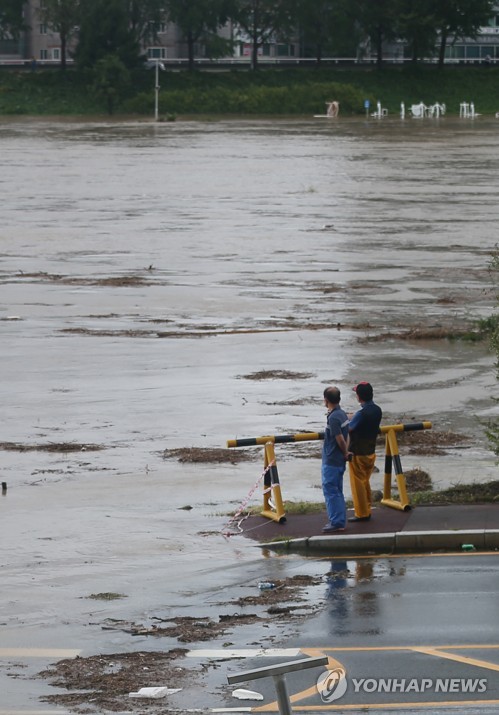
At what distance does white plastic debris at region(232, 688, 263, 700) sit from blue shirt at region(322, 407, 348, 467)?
201 inches

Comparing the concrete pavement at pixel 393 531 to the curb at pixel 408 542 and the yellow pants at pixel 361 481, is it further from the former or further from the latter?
the yellow pants at pixel 361 481

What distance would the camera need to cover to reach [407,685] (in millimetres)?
10875

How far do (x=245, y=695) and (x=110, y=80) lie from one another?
12922 centimetres

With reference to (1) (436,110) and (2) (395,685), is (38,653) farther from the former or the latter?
(1) (436,110)

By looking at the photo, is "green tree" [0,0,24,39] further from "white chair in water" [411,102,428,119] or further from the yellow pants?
the yellow pants

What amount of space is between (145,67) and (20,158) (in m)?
67.8

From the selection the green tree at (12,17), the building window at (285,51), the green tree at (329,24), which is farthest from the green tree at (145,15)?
the building window at (285,51)

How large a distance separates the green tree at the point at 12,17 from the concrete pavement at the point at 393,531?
473 feet

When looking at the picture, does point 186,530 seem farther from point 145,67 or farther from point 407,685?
point 145,67

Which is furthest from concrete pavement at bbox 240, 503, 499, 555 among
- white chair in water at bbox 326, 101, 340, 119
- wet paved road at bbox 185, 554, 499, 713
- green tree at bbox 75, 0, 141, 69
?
green tree at bbox 75, 0, 141, 69

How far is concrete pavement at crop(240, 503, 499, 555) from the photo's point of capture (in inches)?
602

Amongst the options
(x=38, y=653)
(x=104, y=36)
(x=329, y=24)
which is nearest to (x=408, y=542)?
(x=38, y=653)

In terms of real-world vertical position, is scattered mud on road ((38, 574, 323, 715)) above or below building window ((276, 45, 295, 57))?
below

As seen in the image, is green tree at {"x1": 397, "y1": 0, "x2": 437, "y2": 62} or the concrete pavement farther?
green tree at {"x1": 397, "y1": 0, "x2": 437, "y2": 62}
